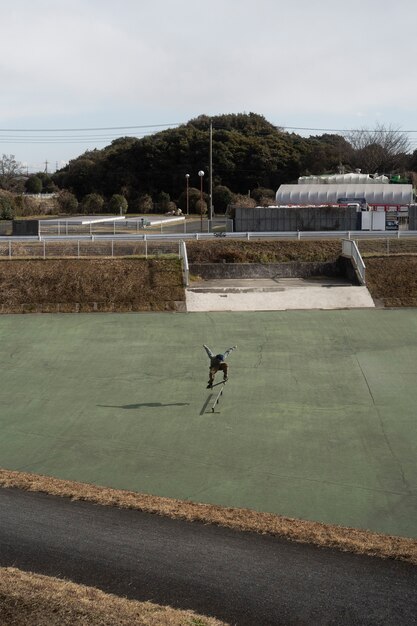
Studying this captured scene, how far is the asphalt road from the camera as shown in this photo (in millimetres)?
6220

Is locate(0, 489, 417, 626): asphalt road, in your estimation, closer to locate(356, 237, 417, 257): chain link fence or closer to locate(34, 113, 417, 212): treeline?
locate(356, 237, 417, 257): chain link fence

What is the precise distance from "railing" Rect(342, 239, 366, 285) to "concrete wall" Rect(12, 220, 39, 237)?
15.0 meters

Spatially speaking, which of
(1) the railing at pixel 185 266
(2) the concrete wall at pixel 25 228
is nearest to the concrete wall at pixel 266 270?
(1) the railing at pixel 185 266

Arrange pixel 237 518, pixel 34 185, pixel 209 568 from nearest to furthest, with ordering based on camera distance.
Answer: pixel 209 568
pixel 237 518
pixel 34 185

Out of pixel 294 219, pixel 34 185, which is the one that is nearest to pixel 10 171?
pixel 34 185

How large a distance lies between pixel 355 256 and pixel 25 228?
16.5 metres

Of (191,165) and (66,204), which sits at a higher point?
(191,165)

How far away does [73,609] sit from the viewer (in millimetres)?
5887

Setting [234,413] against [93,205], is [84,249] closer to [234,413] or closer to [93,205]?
[234,413]

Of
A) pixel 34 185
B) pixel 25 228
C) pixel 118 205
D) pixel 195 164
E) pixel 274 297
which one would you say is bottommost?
pixel 274 297

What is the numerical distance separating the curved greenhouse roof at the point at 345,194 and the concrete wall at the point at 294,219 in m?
8.11

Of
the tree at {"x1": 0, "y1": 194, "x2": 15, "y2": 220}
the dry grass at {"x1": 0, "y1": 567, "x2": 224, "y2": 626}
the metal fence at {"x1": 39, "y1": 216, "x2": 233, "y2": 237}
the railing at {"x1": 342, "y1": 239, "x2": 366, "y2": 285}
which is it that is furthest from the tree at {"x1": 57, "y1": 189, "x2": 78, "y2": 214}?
the dry grass at {"x1": 0, "y1": 567, "x2": 224, "y2": 626}

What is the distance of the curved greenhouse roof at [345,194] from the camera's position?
137 feet

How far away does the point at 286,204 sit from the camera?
145 ft
